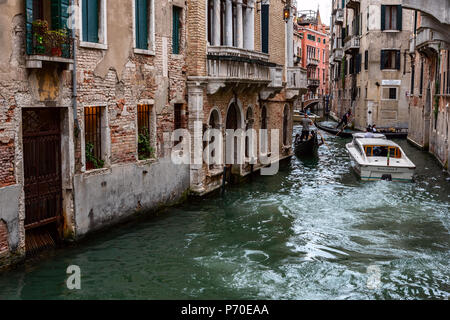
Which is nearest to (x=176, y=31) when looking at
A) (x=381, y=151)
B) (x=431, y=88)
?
(x=381, y=151)

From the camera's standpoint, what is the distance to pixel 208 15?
543 inches

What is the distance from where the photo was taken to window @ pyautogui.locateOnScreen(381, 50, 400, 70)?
30.9 metres

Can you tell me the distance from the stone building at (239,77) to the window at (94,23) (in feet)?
11.2

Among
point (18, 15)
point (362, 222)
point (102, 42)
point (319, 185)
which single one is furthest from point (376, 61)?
point (18, 15)

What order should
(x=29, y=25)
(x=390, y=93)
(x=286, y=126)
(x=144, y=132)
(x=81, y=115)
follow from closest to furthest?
(x=29, y=25) < (x=81, y=115) < (x=144, y=132) < (x=286, y=126) < (x=390, y=93)

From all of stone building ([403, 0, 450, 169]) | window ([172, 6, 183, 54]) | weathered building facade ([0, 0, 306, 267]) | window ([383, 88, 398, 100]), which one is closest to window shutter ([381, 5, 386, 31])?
stone building ([403, 0, 450, 169])

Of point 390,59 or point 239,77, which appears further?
point 390,59

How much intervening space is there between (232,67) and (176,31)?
195 cm

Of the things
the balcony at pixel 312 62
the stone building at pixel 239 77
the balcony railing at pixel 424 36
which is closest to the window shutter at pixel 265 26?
the stone building at pixel 239 77

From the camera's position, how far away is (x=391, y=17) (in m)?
30.5

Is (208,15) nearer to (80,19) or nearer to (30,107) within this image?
(80,19)

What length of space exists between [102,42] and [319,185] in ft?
27.7

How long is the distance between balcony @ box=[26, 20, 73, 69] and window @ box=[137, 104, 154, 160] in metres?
2.96

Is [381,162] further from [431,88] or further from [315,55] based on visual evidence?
[315,55]
